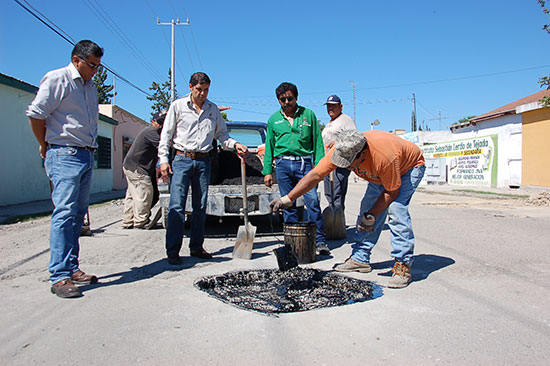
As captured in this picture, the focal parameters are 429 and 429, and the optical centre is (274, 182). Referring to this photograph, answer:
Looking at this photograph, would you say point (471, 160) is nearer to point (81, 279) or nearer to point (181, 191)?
point (181, 191)

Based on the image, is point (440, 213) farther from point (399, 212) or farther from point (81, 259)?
point (81, 259)

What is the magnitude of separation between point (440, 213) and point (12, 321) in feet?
29.5

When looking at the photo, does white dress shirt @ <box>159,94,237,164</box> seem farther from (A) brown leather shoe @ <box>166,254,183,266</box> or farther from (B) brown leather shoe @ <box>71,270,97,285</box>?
(B) brown leather shoe @ <box>71,270,97,285</box>

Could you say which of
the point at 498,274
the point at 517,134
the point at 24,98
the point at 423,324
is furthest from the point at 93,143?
the point at 517,134

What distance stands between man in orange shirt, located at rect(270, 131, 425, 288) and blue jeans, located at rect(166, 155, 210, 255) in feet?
4.42

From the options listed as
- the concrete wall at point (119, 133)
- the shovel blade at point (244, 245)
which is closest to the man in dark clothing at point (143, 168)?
the shovel blade at point (244, 245)

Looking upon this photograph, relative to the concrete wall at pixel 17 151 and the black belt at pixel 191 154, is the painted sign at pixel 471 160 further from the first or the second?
the black belt at pixel 191 154

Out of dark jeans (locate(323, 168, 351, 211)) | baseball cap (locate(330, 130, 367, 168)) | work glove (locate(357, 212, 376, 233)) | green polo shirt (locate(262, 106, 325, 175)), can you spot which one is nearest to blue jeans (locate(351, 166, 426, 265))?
work glove (locate(357, 212, 376, 233))

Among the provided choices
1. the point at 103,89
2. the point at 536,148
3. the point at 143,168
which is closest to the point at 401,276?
the point at 143,168

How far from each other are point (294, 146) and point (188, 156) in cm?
127

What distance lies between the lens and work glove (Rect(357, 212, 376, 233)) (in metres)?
3.73

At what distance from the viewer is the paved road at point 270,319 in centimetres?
241

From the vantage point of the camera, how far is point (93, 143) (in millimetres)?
3830

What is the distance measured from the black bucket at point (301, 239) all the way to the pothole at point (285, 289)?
43 centimetres
